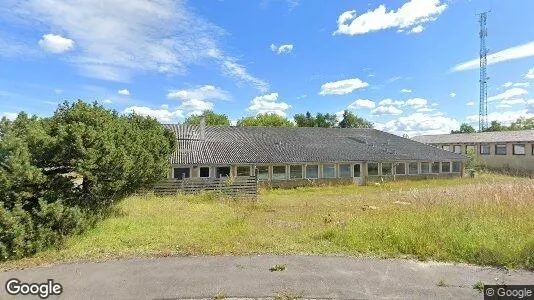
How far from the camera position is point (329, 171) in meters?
29.2

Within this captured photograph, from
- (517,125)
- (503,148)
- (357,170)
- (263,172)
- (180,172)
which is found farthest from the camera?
(517,125)

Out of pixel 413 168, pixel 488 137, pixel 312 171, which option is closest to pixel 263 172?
pixel 312 171

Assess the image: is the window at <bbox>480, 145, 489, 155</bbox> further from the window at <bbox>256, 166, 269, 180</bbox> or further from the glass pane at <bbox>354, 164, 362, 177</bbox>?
the window at <bbox>256, 166, 269, 180</bbox>

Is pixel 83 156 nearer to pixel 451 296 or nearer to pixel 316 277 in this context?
pixel 316 277

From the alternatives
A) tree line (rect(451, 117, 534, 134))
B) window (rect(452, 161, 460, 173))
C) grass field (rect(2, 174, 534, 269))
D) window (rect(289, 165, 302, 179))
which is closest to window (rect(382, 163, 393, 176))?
window (rect(452, 161, 460, 173))

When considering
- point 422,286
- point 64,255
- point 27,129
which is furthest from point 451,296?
point 27,129

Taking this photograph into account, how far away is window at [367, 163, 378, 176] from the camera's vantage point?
30516 millimetres

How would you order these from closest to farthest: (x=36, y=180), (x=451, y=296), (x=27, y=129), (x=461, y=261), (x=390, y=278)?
(x=451, y=296) < (x=390, y=278) < (x=461, y=261) < (x=36, y=180) < (x=27, y=129)

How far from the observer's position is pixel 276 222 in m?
10.9

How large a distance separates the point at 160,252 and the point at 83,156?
136 inches

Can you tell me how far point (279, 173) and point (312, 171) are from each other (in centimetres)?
313

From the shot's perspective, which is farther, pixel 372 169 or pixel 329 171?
pixel 372 169

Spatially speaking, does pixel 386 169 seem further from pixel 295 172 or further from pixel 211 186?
pixel 211 186

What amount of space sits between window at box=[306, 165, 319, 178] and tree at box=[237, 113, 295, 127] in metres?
37.7
